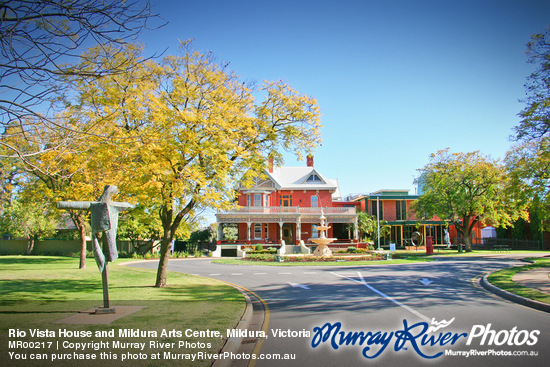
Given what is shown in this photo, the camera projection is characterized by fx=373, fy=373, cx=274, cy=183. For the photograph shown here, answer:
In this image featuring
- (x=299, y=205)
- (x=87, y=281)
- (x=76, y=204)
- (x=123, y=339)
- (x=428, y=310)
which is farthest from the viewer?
(x=299, y=205)

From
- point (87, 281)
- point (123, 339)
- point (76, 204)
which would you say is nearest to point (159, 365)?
point (123, 339)

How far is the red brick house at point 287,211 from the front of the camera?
4400 centimetres

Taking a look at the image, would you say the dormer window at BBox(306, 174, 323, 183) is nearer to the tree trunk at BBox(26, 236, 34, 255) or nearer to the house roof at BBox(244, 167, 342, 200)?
the house roof at BBox(244, 167, 342, 200)

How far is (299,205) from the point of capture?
48000 mm

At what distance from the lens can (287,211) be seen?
44938 mm

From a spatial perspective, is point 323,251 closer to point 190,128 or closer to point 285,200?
point 285,200

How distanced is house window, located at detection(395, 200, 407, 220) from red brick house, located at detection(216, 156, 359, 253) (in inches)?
340

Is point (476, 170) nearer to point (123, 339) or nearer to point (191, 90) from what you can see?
point (191, 90)

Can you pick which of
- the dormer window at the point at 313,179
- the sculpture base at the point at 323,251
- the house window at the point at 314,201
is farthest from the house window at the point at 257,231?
the sculpture base at the point at 323,251

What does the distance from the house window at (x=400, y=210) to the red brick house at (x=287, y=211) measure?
864 cm

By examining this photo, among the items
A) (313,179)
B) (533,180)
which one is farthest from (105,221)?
(313,179)

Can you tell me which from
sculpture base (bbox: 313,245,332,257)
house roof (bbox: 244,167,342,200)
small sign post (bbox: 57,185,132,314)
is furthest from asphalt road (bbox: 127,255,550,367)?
house roof (bbox: 244,167,342,200)

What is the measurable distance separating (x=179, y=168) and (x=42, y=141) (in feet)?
20.0

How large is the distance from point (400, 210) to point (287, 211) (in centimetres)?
1951
